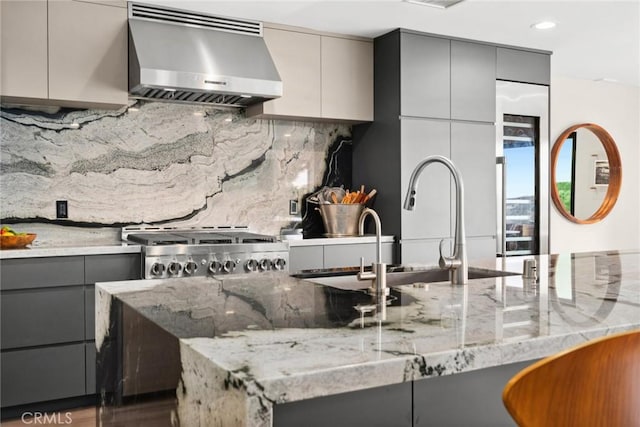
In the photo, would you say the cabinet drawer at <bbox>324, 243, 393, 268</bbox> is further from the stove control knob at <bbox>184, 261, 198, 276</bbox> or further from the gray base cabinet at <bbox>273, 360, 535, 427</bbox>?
the gray base cabinet at <bbox>273, 360, 535, 427</bbox>

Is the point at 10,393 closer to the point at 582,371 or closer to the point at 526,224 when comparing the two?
the point at 582,371

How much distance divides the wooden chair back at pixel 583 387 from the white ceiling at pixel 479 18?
124 inches

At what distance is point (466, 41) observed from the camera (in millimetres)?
4648

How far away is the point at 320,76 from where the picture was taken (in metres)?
4.34

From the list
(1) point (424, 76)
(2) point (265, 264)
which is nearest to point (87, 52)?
(2) point (265, 264)

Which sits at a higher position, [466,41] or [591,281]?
[466,41]

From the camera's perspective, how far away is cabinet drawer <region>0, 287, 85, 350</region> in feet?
10.3

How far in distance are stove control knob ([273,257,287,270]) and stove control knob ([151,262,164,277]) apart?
0.69 m

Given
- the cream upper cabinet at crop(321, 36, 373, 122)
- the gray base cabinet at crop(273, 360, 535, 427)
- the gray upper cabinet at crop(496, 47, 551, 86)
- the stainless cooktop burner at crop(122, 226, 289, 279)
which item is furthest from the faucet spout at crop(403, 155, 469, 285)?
the gray upper cabinet at crop(496, 47, 551, 86)

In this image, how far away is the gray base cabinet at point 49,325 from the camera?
3.16 metres

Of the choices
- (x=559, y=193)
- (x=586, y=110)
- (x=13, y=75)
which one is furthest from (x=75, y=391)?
(x=586, y=110)

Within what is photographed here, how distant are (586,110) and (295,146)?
3.39 meters

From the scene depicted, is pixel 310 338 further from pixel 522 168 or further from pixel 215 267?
pixel 522 168

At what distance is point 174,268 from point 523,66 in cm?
321
